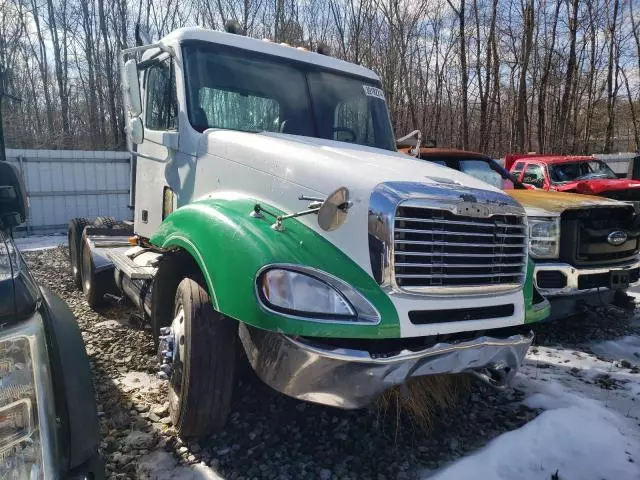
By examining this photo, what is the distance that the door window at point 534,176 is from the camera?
33.0 feet

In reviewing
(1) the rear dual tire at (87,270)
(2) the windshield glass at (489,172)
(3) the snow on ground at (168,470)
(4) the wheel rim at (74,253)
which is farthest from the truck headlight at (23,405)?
(2) the windshield glass at (489,172)

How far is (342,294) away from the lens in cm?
239

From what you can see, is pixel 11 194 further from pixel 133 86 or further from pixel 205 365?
pixel 133 86

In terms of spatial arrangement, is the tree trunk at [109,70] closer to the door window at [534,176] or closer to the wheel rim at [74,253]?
the wheel rim at [74,253]

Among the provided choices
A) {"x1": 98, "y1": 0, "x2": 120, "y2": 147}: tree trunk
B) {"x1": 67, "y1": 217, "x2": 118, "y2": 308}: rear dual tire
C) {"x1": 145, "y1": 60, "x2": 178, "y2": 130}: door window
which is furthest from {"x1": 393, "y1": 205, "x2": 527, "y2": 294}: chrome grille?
{"x1": 98, "y1": 0, "x2": 120, "y2": 147}: tree trunk

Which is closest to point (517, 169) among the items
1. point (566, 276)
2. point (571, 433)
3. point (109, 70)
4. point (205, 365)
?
point (566, 276)

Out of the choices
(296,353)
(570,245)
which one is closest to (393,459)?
(296,353)

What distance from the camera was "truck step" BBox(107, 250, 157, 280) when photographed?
154 inches

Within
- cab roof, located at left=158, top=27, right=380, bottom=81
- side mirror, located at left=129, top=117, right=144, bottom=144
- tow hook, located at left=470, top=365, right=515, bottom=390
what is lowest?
tow hook, located at left=470, top=365, right=515, bottom=390

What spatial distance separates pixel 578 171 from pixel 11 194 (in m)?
10.3

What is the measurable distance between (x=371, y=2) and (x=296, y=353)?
24.9 m

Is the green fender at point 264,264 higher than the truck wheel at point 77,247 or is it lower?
higher

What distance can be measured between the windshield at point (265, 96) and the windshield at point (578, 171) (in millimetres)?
7149

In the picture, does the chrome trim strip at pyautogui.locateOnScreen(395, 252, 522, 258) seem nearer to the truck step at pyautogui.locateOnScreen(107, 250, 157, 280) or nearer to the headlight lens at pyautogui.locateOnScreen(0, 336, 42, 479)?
the headlight lens at pyautogui.locateOnScreen(0, 336, 42, 479)
